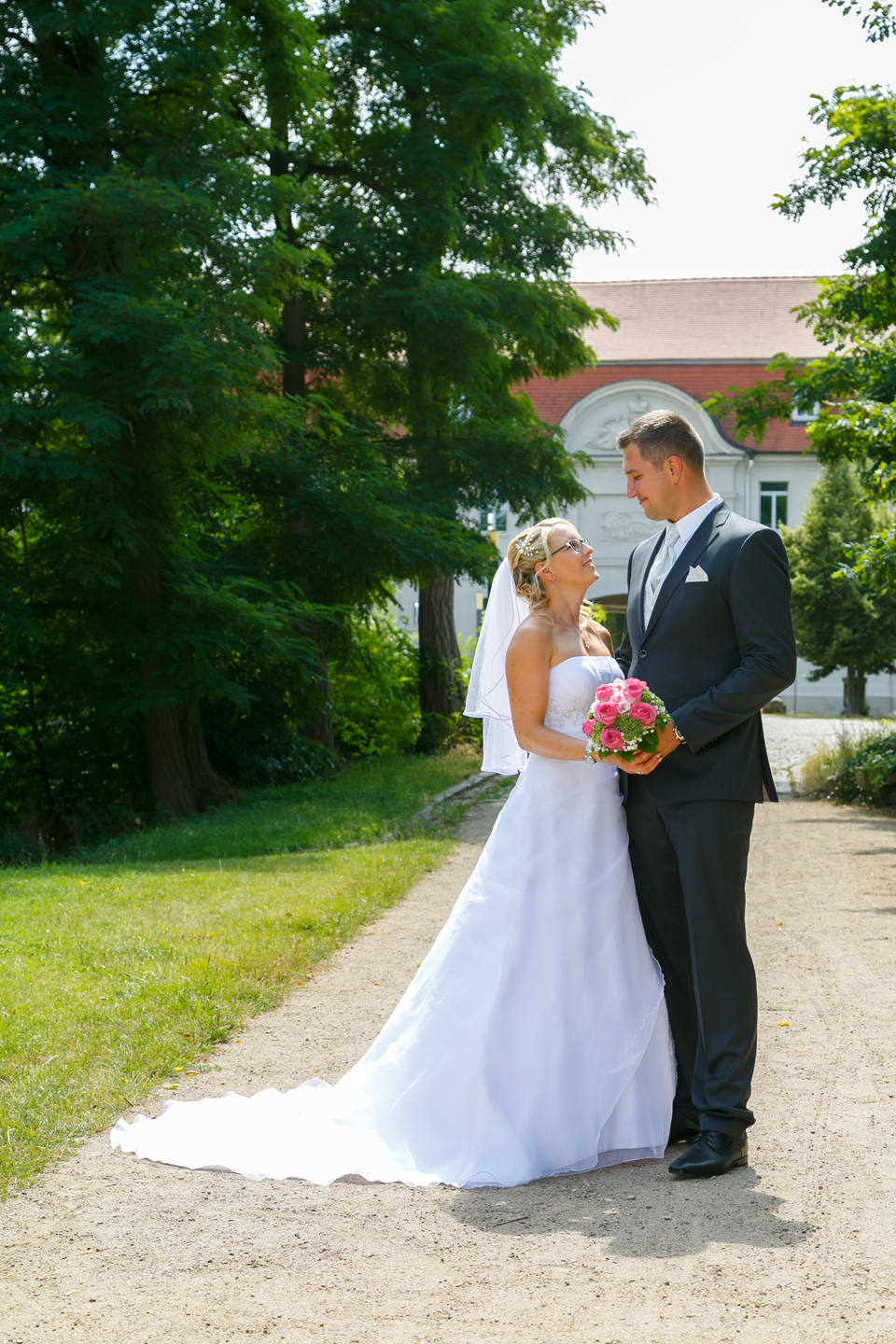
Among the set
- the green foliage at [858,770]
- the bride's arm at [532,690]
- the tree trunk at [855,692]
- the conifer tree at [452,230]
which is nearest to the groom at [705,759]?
the bride's arm at [532,690]

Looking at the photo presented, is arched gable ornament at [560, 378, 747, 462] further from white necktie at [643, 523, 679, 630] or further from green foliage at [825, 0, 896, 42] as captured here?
white necktie at [643, 523, 679, 630]

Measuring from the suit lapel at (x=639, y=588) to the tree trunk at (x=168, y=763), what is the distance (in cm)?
1109

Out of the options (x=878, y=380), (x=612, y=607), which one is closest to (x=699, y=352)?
(x=612, y=607)

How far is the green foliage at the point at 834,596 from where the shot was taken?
1414 inches

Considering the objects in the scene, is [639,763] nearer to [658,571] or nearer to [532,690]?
[532,690]

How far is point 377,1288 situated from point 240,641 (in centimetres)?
1092

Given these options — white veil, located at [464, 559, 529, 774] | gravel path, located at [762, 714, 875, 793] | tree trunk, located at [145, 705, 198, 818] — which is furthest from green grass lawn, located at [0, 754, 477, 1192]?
gravel path, located at [762, 714, 875, 793]

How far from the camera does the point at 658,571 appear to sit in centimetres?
445

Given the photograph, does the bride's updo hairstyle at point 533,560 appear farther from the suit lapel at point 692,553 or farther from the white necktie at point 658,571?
the suit lapel at point 692,553

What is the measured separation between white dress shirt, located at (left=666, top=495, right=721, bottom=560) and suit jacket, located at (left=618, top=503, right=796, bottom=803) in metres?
0.03

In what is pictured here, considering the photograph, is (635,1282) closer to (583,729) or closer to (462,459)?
(583,729)

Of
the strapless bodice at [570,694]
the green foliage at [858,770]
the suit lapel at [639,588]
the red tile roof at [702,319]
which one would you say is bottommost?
the green foliage at [858,770]

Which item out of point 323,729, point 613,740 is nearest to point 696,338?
point 323,729

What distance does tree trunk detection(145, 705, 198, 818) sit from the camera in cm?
1508
